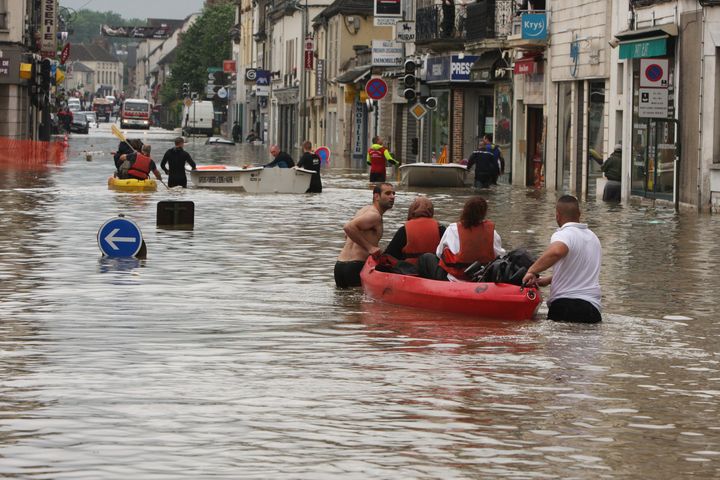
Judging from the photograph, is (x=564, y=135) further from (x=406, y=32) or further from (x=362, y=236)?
(x=362, y=236)

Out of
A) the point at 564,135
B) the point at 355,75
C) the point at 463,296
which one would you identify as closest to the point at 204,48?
the point at 355,75

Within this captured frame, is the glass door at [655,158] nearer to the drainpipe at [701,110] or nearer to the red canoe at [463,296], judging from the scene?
the drainpipe at [701,110]

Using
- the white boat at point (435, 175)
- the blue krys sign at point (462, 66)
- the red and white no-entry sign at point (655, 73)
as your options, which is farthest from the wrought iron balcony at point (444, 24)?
the red and white no-entry sign at point (655, 73)

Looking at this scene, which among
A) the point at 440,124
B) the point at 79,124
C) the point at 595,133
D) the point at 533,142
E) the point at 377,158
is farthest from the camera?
the point at 79,124

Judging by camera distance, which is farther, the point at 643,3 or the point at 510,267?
the point at 643,3

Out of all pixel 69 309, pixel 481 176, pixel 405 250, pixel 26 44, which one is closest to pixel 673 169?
pixel 481 176

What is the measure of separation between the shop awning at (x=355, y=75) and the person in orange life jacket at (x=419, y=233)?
199 feet

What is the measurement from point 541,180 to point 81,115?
268 feet

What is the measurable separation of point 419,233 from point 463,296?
145cm

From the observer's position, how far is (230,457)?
8.31 metres

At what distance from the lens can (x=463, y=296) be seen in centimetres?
1478

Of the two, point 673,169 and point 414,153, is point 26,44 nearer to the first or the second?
point 414,153

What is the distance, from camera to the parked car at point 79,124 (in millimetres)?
123688

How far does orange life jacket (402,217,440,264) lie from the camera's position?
52.7 ft
